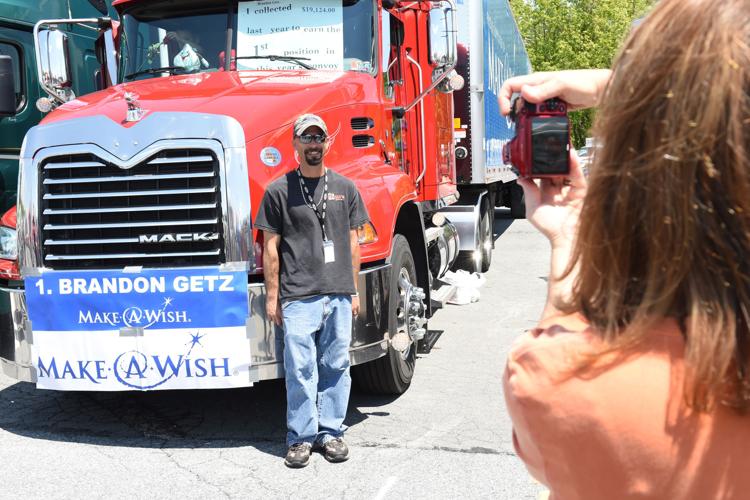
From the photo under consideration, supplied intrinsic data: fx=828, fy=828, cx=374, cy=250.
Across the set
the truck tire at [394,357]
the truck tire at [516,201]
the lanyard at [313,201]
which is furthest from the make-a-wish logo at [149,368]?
the truck tire at [516,201]

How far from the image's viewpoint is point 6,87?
6441 millimetres

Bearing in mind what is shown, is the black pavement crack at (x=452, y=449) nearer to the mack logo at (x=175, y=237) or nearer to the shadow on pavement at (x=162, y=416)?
the shadow on pavement at (x=162, y=416)

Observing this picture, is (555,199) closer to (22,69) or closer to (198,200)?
(198,200)

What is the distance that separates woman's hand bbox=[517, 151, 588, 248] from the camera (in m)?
1.34

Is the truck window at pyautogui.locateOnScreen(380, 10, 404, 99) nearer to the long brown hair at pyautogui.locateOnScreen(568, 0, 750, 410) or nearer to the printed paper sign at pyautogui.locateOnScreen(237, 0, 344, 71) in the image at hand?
the printed paper sign at pyautogui.locateOnScreen(237, 0, 344, 71)

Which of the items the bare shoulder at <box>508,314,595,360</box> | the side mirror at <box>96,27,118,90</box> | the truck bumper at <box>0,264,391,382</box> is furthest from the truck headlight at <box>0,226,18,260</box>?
the bare shoulder at <box>508,314,595,360</box>

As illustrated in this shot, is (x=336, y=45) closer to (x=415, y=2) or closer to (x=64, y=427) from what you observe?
(x=415, y=2)

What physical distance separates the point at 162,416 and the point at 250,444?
0.85 m

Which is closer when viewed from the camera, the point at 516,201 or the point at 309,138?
the point at 309,138

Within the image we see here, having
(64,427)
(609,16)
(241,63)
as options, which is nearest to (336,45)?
(241,63)

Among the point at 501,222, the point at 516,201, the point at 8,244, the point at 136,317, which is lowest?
the point at 501,222

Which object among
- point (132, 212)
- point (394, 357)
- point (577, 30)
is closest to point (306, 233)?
point (132, 212)

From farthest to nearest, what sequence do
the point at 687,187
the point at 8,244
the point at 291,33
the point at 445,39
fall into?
the point at 445,39 < the point at 291,33 < the point at 8,244 < the point at 687,187

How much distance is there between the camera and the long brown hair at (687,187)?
3.12 ft
